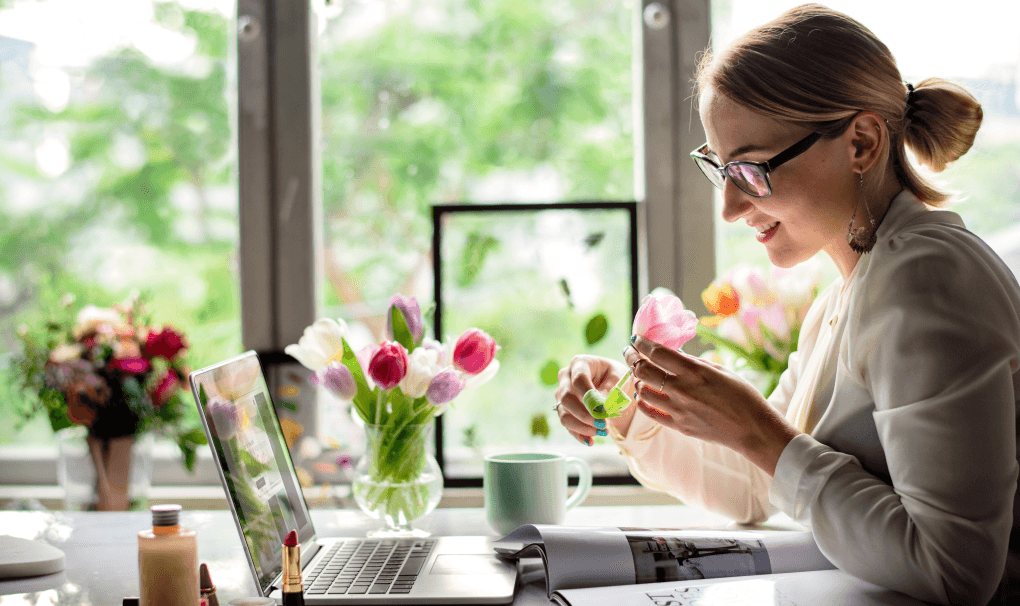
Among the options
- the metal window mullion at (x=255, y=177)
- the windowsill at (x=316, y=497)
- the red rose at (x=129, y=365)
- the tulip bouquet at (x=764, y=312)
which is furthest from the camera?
the metal window mullion at (x=255, y=177)

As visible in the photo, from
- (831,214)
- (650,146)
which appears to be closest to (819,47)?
(831,214)

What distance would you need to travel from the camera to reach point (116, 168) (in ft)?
5.98

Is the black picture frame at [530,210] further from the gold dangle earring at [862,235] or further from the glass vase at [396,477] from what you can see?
the gold dangle earring at [862,235]

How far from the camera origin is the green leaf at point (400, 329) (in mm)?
1123

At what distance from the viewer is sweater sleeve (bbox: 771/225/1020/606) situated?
73 centimetres

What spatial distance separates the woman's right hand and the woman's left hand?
0.55 feet

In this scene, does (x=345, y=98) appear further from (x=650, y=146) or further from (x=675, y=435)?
(x=675, y=435)

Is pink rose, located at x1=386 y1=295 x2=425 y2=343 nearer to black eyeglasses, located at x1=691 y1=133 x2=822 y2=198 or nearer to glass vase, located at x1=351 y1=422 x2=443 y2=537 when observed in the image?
glass vase, located at x1=351 y1=422 x2=443 y2=537

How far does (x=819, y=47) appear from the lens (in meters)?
0.87

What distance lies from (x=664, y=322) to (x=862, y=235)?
249 mm

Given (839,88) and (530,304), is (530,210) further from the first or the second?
(839,88)

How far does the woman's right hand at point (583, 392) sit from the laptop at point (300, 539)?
191mm

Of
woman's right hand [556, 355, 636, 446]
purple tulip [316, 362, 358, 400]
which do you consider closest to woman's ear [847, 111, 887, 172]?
woman's right hand [556, 355, 636, 446]

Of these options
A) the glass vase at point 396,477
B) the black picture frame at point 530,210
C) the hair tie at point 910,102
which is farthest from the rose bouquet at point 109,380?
the hair tie at point 910,102
